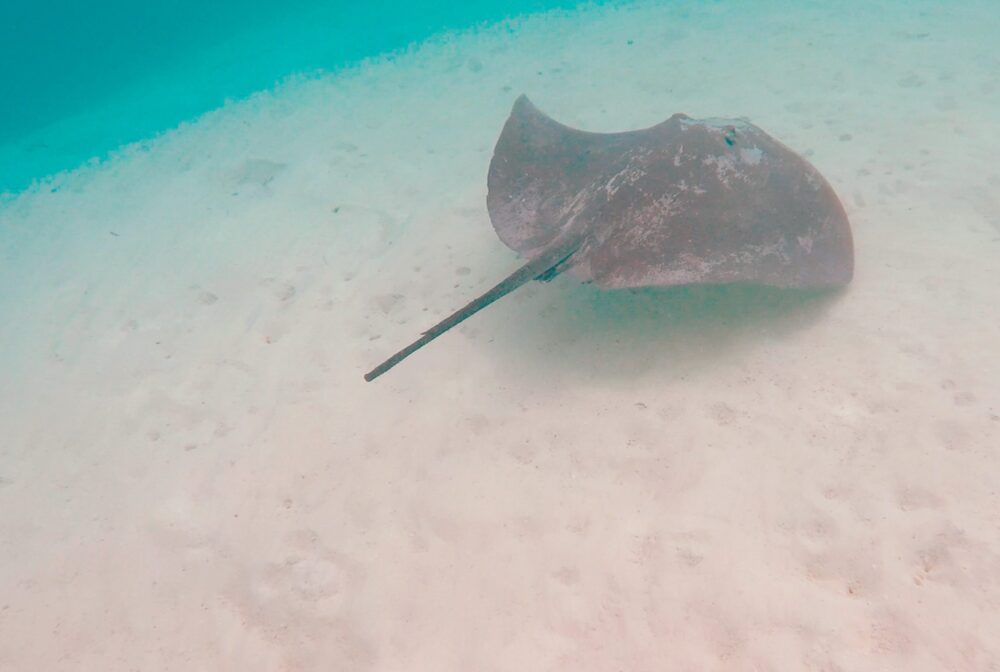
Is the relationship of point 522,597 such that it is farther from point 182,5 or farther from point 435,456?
point 182,5

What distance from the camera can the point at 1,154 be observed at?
14.5m

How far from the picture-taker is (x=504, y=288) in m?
3.07

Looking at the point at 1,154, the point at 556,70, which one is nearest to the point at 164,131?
the point at 1,154

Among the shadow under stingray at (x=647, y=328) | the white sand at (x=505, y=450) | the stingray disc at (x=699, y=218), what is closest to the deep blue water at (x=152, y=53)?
the white sand at (x=505, y=450)

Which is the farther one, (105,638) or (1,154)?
(1,154)

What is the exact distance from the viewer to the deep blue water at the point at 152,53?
13391mm

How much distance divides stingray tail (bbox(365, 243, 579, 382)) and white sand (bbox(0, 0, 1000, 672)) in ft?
2.75

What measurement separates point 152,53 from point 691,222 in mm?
25846

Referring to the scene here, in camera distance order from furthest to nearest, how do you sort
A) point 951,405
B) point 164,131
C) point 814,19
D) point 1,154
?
point 1,154
point 164,131
point 814,19
point 951,405

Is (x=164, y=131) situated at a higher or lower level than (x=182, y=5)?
lower

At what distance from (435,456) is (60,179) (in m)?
11.0

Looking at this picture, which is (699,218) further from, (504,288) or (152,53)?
(152,53)

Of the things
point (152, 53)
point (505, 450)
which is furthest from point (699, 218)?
point (152, 53)

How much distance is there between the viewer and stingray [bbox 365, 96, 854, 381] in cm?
326
